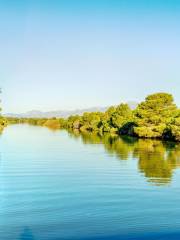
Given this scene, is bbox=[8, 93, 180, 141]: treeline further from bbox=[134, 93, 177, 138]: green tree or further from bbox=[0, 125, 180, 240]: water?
bbox=[0, 125, 180, 240]: water

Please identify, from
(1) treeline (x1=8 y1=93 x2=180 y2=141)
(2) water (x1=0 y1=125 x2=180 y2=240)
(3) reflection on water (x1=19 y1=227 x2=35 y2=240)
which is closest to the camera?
(3) reflection on water (x1=19 y1=227 x2=35 y2=240)

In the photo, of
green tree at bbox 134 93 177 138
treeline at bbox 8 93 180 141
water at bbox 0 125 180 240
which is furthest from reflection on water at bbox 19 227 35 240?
green tree at bbox 134 93 177 138

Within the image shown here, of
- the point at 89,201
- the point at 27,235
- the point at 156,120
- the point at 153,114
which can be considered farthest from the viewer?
the point at 153,114

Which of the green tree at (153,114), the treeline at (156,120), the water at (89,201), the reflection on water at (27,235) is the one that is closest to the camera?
the reflection on water at (27,235)

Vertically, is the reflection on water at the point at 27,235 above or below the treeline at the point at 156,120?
below

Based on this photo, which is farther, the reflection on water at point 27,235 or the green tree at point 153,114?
the green tree at point 153,114

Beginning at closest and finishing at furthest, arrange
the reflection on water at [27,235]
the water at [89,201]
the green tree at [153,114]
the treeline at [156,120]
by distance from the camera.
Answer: the reflection on water at [27,235] < the water at [89,201] < the treeline at [156,120] < the green tree at [153,114]

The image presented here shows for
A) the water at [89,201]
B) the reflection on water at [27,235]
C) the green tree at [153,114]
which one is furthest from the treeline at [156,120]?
the reflection on water at [27,235]

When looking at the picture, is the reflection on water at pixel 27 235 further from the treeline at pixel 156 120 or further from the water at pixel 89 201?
the treeline at pixel 156 120

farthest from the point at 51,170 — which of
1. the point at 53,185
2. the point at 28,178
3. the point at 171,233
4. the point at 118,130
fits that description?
the point at 118,130

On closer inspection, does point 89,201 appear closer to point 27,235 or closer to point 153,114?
point 27,235

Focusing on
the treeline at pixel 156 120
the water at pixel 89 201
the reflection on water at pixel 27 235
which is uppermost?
the treeline at pixel 156 120

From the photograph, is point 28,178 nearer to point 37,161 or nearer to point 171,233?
point 37,161

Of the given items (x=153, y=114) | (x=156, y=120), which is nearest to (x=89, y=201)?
(x=156, y=120)
